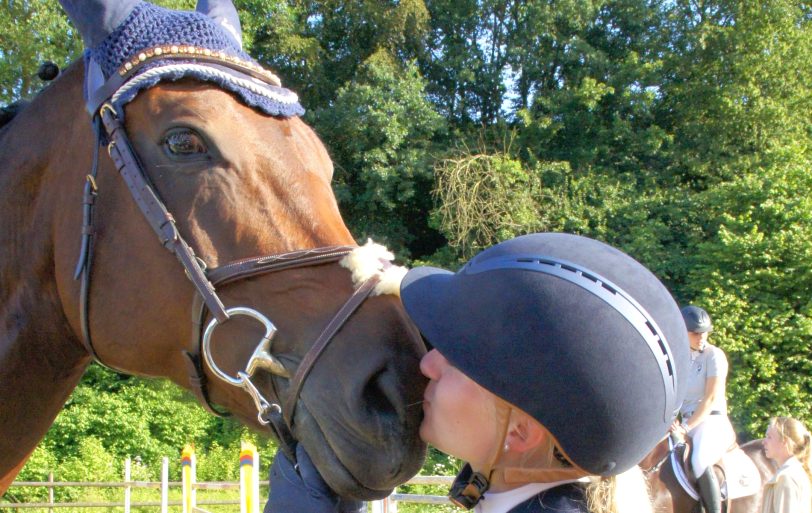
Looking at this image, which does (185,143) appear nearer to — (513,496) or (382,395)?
(382,395)

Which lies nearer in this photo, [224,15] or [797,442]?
[224,15]

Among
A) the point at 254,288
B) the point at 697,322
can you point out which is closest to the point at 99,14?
the point at 254,288

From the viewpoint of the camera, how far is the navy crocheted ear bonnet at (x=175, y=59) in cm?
198

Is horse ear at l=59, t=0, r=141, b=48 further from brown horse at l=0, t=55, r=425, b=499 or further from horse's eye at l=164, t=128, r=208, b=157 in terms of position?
horse's eye at l=164, t=128, r=208, b=157

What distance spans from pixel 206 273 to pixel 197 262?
37 millimetres

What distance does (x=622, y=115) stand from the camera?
78.5ft

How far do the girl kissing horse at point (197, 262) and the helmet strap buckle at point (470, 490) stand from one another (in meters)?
0.14

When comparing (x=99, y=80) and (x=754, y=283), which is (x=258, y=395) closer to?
(x=99, y=80)

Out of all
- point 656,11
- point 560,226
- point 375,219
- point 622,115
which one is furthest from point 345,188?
point 656,11

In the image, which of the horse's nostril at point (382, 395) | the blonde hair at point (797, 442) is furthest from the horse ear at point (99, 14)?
the blonde hair at point (797, 442)

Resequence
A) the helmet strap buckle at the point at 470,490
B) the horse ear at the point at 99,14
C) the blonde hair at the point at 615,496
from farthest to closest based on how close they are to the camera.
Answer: the horse ear at the point at 99,14 < the helmet strap buckle at the point at 470,490 < the blonde hair at the point at 615,496

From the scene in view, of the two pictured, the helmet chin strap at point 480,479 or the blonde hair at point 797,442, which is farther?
the blonde hair at point 797,442

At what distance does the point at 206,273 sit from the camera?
1.87 m

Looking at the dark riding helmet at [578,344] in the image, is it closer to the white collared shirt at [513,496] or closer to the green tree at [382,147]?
the white collared shirt at [513,496]
